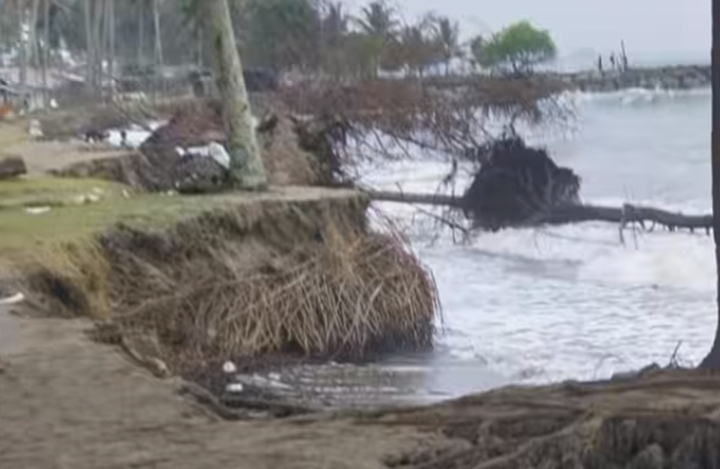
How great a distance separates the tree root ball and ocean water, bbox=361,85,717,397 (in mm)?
391

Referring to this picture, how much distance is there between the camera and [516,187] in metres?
27.8

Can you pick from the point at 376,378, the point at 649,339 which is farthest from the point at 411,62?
the point at 376,378

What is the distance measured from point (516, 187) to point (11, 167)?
10.8 meters

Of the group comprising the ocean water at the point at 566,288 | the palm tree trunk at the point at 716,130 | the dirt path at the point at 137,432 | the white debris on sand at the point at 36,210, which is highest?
the palm tree trunk at the point at 716,130

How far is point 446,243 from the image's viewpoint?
28.5 metres

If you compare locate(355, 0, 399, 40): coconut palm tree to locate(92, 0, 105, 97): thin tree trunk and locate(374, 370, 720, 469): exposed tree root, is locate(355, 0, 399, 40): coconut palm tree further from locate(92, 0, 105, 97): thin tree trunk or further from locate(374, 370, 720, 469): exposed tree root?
locate(374, 370, 720, 469): exposed tree root

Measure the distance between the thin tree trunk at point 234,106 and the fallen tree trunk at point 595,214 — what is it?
116 inches

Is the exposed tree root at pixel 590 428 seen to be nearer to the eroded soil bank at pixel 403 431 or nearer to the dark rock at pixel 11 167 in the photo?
the eroded soil bank at pixel 403 431

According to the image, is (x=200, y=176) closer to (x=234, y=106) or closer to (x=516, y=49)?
(x=234, y=106)

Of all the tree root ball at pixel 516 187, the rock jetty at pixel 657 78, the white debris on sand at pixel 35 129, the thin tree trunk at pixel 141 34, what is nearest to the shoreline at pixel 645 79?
the rock jetty at pixel 657 78

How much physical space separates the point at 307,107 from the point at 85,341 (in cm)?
2074

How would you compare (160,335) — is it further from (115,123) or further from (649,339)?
(115,123)

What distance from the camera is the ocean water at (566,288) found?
54.7 ft

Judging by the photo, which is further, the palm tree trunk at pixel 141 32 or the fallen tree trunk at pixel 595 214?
the palm tree trunk at pixel 141 32
